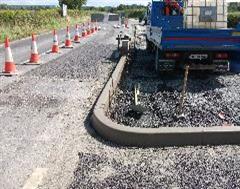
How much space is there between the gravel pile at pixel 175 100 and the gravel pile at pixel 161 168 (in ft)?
4.24

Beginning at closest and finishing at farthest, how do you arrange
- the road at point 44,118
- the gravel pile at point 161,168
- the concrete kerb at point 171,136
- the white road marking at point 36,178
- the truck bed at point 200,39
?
the white road marking at point 36,178, the gravel pile at point 161,168, the road at point 44,118, the concrete kerb at point 171,136, the truck bed at point 200,39

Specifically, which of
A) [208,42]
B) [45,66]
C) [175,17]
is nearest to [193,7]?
[175,17]

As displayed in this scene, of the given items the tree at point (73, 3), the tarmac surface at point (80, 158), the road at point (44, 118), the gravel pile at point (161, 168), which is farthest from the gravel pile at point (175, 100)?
the tree at point (73, 3)

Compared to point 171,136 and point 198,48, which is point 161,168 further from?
point 198,48

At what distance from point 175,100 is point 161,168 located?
3768mm

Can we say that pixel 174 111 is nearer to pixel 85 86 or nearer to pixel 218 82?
pixel 85 86

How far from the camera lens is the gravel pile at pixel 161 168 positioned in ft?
16.3

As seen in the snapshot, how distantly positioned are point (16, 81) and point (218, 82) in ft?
16.6

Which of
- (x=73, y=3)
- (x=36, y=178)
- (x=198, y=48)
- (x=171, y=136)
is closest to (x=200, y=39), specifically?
(x=198, y=48)

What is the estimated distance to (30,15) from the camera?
3494 cm

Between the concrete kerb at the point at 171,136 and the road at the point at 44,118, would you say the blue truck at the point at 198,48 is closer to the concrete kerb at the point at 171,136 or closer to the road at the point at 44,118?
the road at the point at 44,118

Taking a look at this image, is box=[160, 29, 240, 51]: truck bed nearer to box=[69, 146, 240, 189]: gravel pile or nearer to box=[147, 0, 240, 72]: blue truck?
box=[147, 0, 240, 72]: blue truck

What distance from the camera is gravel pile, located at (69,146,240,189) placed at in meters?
4.97

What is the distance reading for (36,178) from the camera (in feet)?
16.5
